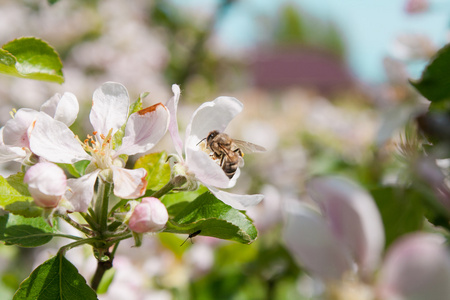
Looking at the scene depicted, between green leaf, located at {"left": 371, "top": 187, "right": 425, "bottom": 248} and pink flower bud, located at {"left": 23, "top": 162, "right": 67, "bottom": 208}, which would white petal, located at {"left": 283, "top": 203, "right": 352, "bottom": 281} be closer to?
green leaf, located at {"left": 371, "top": 187, "right": 425, "bottom": 248}

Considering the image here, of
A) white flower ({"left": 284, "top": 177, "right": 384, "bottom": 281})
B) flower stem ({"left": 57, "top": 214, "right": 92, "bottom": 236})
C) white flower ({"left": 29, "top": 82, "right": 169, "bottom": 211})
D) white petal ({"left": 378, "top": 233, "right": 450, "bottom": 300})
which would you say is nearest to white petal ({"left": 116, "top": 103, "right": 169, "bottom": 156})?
white flower ({"left": 29, "top": 82, "right": 169, "bottom": 211})

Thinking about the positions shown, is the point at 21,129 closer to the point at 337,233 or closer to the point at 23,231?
the point at 23,231

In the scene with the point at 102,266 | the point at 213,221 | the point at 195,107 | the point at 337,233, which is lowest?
the point at 195,107

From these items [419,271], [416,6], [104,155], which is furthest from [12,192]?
[416,6]

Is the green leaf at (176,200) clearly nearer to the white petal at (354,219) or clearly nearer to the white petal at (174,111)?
the white petal at (174,111)

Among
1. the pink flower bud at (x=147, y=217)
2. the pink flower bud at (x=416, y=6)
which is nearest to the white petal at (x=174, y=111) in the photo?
the pink flower bud at (x=147, y=217)

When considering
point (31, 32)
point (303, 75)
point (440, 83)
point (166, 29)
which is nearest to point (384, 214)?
point (440, 83)
